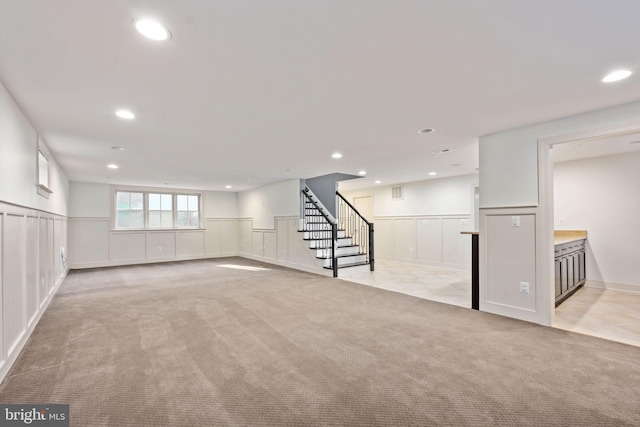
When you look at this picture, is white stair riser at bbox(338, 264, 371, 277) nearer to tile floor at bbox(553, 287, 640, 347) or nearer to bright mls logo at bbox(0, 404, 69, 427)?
tile floor at bbox(553, 287, 640, 347)

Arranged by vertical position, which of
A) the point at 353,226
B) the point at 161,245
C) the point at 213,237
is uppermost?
the point at 353,226

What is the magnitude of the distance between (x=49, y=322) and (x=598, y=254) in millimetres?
8369

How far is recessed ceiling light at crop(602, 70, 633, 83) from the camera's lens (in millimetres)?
2195

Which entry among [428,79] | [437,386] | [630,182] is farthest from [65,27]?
[630,182]

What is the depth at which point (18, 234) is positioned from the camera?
107 inches

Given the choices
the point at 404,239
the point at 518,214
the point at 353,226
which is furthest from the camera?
the point at 353,226

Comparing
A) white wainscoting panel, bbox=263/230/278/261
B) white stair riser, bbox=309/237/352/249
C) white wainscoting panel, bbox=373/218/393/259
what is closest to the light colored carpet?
white stair riser, bbox=309/237/352/249

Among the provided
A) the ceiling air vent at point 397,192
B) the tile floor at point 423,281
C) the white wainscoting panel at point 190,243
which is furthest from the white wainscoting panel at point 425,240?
the white wainscoting panel at point 190,243

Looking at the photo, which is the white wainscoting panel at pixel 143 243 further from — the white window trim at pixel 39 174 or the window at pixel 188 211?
the white window trim at pixel 39 174

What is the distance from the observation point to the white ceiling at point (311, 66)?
60.2 inches

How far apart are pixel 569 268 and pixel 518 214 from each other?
1.77 metres

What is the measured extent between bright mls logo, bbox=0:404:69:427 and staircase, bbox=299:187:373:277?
16.0 ft

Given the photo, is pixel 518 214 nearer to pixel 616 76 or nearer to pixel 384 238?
pixel 616 76

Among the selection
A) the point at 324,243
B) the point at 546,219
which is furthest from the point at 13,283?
the point at 324,243
